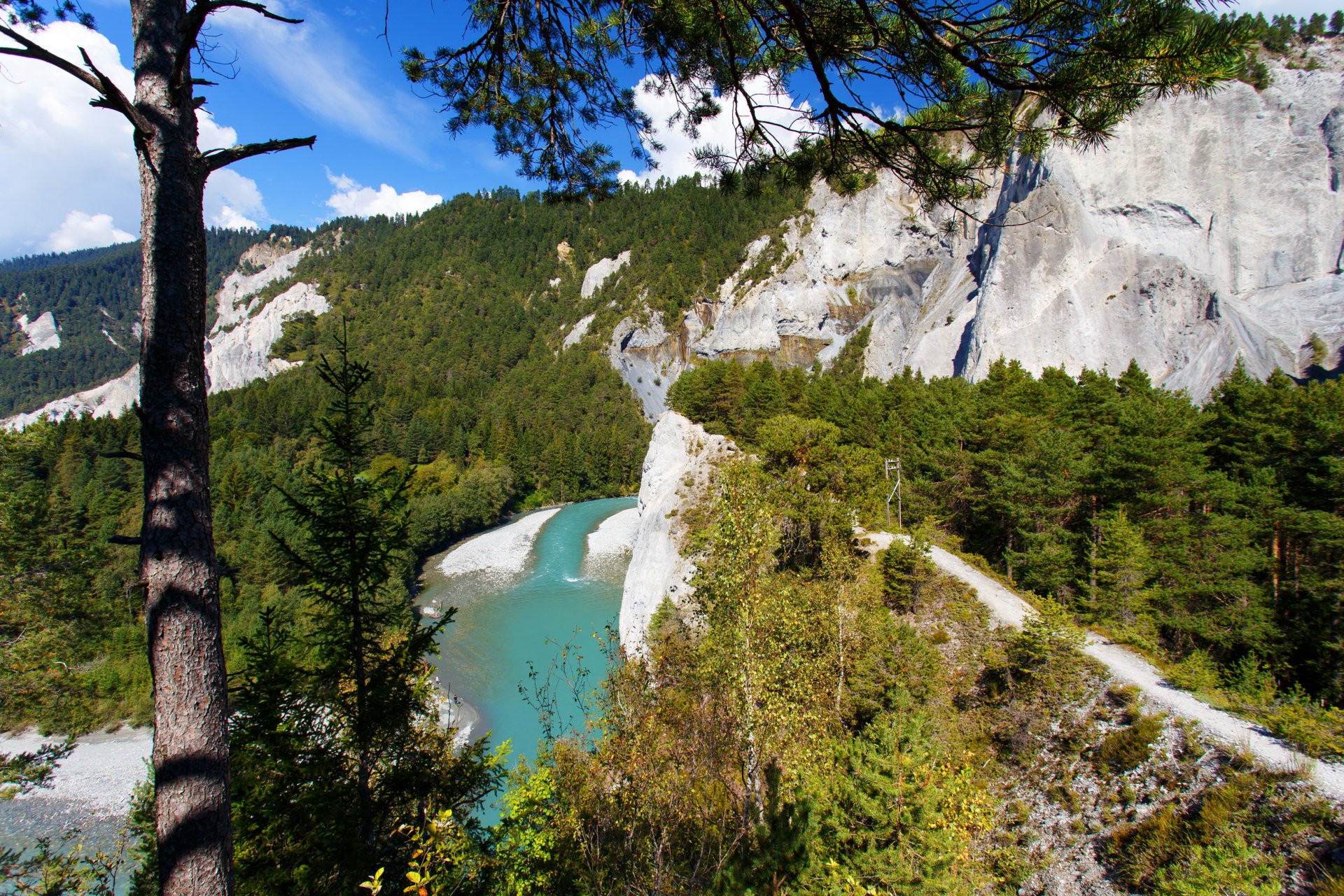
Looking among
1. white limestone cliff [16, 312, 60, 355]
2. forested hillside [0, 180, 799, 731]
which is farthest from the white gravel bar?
white limestone cliff [16, 312, 60, 355]

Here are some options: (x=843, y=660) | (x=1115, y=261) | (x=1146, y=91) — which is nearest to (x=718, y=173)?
(x=1146, y=91)

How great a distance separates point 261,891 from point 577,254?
11251cm

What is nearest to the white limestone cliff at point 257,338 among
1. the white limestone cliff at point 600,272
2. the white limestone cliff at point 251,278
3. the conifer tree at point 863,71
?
the white limestone cliff at point 251,278

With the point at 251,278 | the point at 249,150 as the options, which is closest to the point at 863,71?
the point at 249,150

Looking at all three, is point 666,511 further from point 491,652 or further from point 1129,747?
point 1129,747

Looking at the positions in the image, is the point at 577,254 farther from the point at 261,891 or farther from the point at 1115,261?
the point at 261,891

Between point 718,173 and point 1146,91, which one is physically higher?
point 718,173

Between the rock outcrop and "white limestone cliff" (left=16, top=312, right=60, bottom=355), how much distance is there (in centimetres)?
16018

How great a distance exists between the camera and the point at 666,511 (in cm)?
2164

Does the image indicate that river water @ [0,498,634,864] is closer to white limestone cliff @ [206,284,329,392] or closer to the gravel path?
the gravel path

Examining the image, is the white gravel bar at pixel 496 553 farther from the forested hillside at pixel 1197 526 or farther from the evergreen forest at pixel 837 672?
the forested hillside at pixel 1197 526

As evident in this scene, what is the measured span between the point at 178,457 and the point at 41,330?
17971cm

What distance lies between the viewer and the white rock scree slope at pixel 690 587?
7543 millimetres

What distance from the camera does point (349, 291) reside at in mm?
104312
